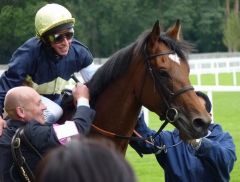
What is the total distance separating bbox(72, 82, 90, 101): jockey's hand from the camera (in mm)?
4227

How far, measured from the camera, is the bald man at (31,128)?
3.57 meters

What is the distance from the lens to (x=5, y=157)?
12.1ft

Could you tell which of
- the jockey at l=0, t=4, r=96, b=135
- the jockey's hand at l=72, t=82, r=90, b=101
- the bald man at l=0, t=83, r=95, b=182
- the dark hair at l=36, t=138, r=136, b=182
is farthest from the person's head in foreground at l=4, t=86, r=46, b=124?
the dark hair at l=36, t=138, r=136, b=182

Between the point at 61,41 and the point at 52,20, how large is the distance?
16cm

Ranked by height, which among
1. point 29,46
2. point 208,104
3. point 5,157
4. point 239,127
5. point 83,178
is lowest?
point 239,127

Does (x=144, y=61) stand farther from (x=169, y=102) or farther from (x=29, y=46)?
(x=29, y=46)

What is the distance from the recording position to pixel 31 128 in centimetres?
360

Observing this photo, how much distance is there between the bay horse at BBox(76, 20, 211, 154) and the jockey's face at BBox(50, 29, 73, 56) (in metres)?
0.28

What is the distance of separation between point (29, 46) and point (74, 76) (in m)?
0.45

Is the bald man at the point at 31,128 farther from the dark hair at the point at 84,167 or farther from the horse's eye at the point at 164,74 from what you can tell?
the dark hair at the point at 84,167

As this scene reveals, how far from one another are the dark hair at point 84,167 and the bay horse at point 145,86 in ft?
8.38

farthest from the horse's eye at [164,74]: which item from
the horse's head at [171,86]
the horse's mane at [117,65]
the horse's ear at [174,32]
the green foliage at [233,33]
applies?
the green foliage at [233,33]

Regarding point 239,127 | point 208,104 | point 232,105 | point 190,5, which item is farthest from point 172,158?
point 190,5

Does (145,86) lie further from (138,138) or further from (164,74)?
(138,138)
